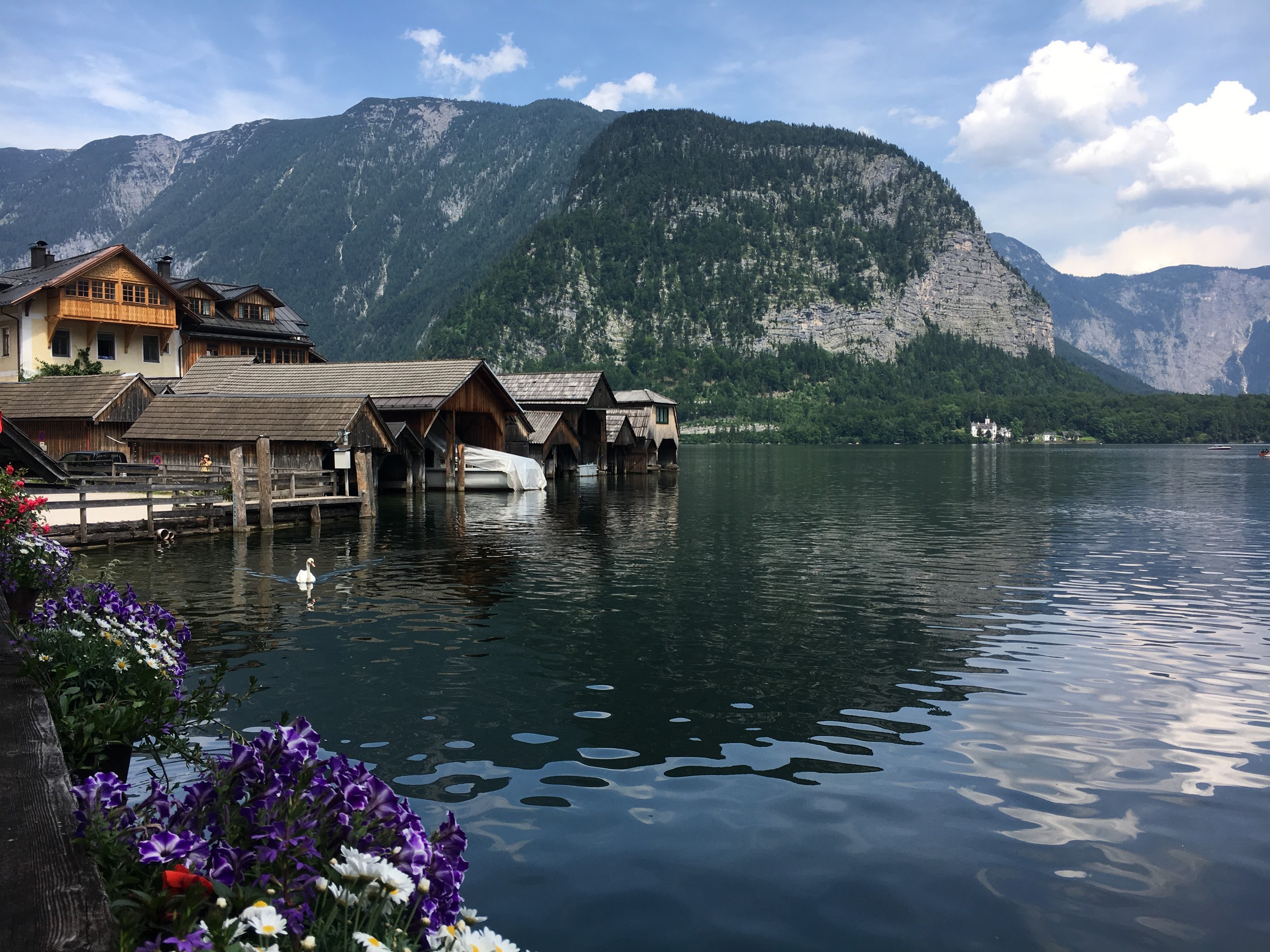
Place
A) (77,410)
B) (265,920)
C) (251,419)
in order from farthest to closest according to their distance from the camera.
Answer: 1. (77,410)
2. (251,419)
3. (265,920)

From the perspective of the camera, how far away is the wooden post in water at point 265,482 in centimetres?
3281

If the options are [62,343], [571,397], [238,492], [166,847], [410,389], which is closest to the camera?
[166,847]

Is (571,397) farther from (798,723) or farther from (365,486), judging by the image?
(798,723)

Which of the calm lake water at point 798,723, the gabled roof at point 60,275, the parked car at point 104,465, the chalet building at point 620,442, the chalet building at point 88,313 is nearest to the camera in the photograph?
the calm lake water at point 798,723

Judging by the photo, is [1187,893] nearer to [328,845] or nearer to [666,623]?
[328,845]

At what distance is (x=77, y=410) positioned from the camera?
4831 cm

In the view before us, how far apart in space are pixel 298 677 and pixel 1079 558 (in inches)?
856

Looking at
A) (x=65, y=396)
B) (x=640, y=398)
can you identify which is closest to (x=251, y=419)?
(x=65, y=396)

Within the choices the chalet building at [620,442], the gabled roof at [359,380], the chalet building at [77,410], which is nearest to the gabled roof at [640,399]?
the chalet building at [620,442]

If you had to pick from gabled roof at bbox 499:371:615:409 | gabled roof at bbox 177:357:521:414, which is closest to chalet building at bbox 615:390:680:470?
gabled roof at bbox 499:371:615:409

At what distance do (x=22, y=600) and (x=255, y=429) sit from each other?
30523mm

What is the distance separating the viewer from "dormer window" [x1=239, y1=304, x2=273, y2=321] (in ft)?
249

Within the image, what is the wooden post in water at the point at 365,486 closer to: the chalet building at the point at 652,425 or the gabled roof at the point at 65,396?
the gabled roof at the point at 65,396

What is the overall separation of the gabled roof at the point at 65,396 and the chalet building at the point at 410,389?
10.3 ft
